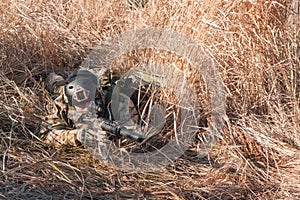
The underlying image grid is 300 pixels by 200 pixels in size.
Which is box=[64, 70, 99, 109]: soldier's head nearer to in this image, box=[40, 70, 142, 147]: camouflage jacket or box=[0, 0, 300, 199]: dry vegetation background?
box=[40, 70, 142, 147]: camouflage jacket

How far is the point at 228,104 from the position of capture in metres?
2.55

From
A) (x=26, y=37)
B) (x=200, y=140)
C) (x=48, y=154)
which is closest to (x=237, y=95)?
(x=200, y=140)

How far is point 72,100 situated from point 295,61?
1335mm

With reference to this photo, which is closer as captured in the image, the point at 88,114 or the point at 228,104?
the point at 88,114

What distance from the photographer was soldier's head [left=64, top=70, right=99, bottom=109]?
239 cm

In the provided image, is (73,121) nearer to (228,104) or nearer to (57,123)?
(57,123)

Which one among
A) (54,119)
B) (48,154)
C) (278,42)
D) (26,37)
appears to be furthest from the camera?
(26,37)

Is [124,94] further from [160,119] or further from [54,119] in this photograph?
[54,119]

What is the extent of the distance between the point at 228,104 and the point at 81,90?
0.87 metres

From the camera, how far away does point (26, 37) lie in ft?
10.1

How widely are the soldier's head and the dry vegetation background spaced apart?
0.26 m

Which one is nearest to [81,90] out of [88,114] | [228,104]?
[88,114]

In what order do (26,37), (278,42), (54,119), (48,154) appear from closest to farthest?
(48,154) → (54,119) → (278,42) → (26,37)

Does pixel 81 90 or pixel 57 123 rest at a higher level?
pixel 81 90
